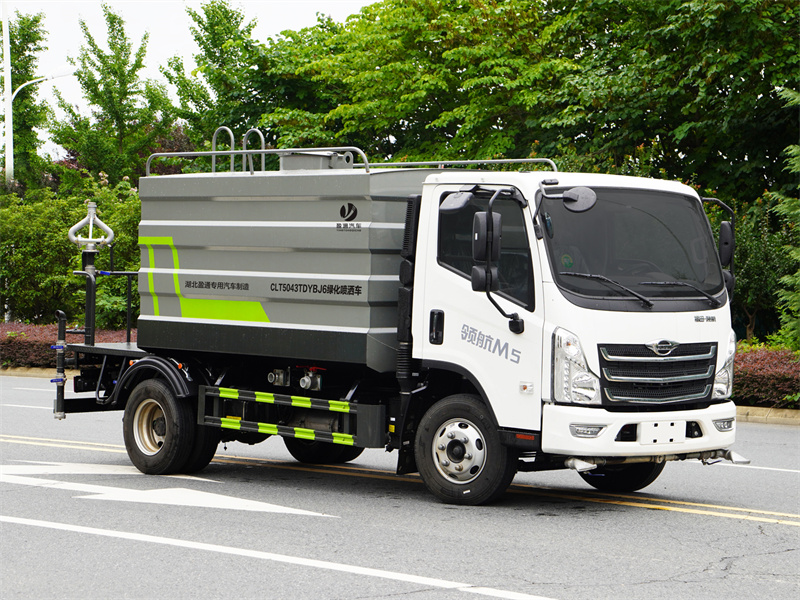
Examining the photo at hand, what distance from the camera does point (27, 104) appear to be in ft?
138

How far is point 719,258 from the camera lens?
926 centimetres

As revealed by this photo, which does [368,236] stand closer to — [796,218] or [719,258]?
[719,258]

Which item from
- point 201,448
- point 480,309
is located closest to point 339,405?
point 480,309

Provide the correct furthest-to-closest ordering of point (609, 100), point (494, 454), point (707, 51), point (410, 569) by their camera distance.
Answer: point (609, 100) → point (707, 51) → point (494, 454) → point (410, 569)

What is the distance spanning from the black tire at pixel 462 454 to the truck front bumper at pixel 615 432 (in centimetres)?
47

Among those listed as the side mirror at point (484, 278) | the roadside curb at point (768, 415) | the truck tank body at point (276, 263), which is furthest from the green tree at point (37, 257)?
the side mirror at point (484, 278)

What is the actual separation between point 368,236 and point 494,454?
1.94 meters

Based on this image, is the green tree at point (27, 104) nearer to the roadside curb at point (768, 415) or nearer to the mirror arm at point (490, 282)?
the roadside curb at point (768, 415)

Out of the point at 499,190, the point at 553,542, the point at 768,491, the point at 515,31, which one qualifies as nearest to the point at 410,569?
the point at 553,542

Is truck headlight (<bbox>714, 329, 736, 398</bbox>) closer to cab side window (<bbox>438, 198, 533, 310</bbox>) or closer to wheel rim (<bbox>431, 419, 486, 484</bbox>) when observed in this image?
cab side window (<bbox>438, 198, 533, 310</bbox>)

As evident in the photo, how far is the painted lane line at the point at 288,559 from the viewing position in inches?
238

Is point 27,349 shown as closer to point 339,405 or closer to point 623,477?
point 339,405

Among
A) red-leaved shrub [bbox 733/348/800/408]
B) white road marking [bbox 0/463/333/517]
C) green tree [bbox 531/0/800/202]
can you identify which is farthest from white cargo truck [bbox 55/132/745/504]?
green tree [bbox 531/0/800/202]

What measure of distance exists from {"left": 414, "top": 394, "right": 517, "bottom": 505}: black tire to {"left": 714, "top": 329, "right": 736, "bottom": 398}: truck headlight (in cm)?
165
